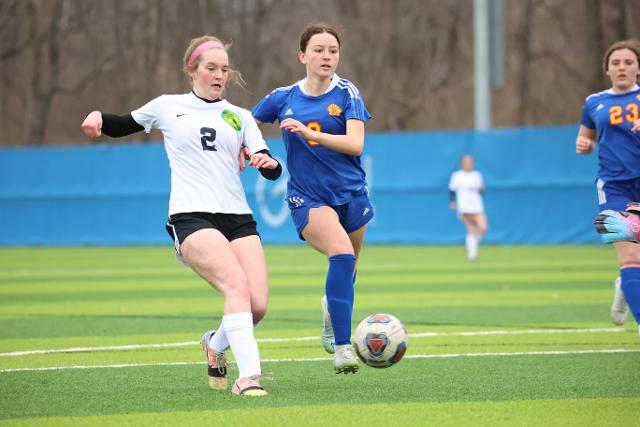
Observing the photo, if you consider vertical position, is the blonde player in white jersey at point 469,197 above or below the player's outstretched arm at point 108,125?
below

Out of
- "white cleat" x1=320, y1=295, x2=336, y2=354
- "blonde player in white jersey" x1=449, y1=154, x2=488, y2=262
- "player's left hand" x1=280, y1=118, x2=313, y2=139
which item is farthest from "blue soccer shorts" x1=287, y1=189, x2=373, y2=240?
"blonde player in white jersey" x1=449, y1=154, x2=488, y2=262

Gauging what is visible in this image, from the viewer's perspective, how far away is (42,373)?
827 centimetres

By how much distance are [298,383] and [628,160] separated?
3.26m

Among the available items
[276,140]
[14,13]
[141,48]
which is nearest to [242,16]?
[141,48]

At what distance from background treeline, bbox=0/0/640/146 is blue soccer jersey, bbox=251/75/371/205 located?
1163 inches

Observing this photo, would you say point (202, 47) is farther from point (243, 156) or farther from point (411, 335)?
point (411, 335)

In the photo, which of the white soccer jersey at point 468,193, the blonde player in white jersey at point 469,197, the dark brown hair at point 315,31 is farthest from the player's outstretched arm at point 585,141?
the white soccer jersey at point 468,193

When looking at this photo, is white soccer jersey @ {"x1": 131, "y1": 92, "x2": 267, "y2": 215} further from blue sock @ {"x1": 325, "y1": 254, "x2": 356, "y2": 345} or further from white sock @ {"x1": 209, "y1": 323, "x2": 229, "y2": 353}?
blue sock @ {"x1": 325, "y1": 254, "x2": 356, "y2": 345}

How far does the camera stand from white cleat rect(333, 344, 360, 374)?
766 centimetres

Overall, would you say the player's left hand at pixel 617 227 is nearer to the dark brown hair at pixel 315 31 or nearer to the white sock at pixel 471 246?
the dark brown hair at pixel 315 31

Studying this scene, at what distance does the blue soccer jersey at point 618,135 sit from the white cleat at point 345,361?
109 inches

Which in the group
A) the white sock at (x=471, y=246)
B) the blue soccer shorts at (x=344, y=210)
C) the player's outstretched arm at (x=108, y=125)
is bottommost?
the white sock at (x=471, y=246)

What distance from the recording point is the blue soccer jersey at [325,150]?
831cm

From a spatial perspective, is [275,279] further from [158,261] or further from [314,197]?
[314,197]
